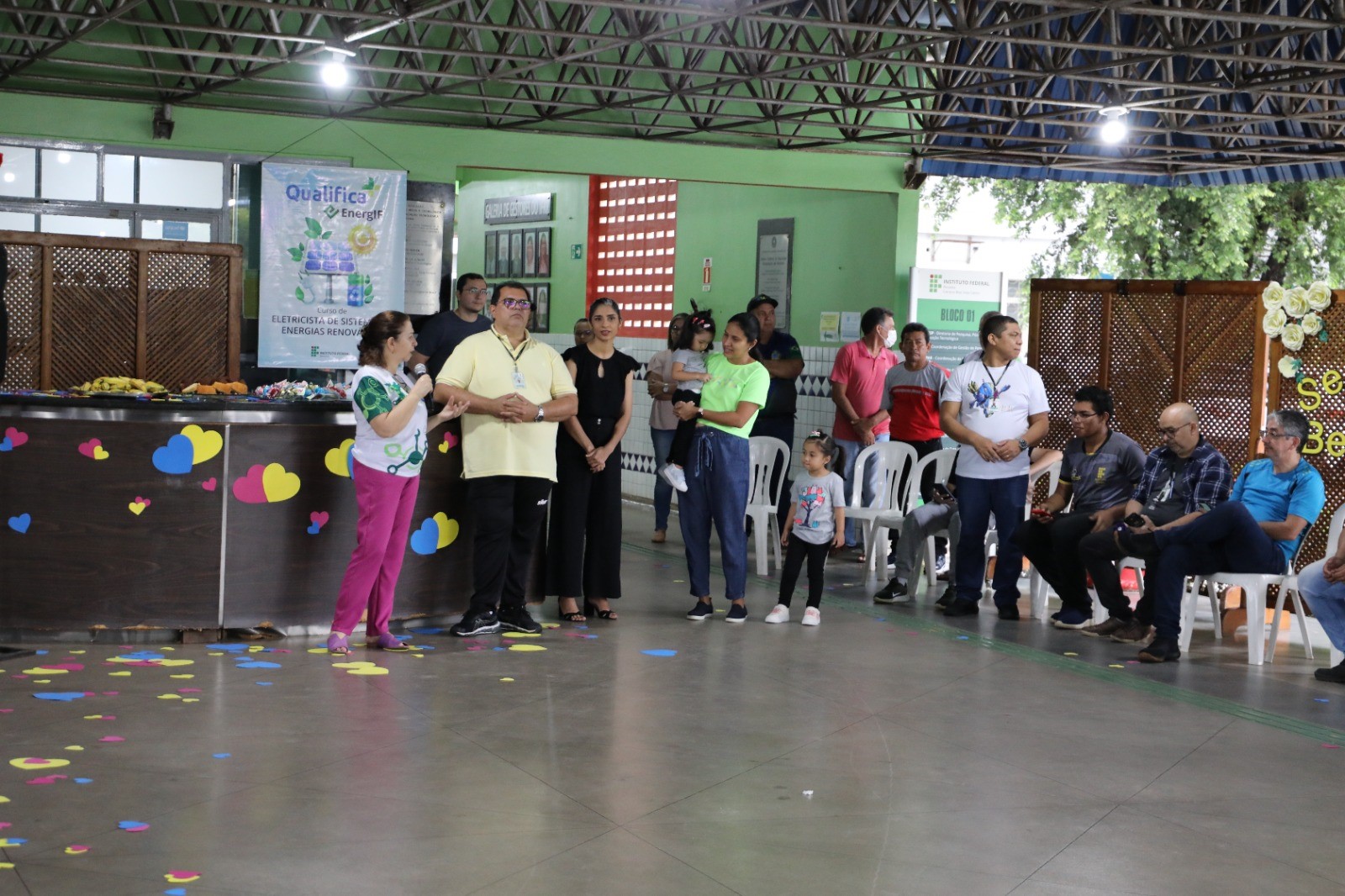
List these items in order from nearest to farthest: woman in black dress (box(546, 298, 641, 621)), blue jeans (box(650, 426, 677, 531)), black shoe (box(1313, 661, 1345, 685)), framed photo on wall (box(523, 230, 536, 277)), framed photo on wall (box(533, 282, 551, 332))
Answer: black shoe (box(1313, 661, 1345, 685)) < woman in black dress (box(546, 298, 641, 621)) < blue jeans (box(650, 426, 677, 531)) < framed photo on wall (box(533, 282, 551, 332)) < framed photo on wall (box(523, 230, 536, 277))

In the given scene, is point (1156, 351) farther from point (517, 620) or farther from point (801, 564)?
point (517, 620)

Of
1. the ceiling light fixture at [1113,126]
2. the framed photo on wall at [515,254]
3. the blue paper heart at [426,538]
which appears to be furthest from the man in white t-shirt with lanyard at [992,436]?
the framed photo on wall at [515,254]

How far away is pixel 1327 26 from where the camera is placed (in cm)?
864

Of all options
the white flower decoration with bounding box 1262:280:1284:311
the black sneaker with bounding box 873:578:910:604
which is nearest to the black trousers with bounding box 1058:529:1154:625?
the black sneaker with bounding box 873:578:910:604

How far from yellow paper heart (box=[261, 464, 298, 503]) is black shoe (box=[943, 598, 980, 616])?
3.66 meters

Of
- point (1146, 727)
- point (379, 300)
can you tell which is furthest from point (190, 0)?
point (1146, 727)

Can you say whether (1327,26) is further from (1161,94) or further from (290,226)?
(290,226)

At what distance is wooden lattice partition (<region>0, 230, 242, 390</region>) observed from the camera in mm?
8180

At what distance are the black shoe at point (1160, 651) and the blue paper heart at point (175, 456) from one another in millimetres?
4524

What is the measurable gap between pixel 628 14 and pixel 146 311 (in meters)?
3.96

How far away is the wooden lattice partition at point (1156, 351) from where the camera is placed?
914 cm

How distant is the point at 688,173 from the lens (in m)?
12.8

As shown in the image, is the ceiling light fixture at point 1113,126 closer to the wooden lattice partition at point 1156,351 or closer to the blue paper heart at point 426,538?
the wooden lattice partition at point 1156,351

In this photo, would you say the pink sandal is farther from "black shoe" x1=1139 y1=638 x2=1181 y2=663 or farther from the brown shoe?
the brown shoe
